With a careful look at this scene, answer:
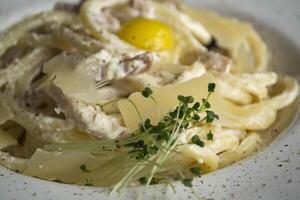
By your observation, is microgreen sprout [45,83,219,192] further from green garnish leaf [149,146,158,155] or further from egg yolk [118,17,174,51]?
egg yolk [118,17,174,51]

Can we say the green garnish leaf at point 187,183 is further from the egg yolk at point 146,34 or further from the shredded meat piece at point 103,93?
the egg yolk at point 146,34

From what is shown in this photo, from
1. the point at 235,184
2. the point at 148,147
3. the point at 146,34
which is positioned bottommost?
the point at 235,184

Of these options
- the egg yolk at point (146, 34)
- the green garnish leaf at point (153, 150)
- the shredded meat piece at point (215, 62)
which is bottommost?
the green garnish leaf at point (153, 150)

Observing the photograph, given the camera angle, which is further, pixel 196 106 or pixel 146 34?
pixel 146 34

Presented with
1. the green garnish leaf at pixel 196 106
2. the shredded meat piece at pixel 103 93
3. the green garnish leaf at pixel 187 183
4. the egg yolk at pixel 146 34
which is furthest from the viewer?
the egg yolk at pixel 146 34

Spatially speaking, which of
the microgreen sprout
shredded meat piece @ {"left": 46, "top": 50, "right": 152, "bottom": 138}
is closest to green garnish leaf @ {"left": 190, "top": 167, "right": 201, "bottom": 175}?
the microgreen sprout

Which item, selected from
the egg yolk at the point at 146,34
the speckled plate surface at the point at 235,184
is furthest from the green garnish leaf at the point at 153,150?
the egg yolk at the point at 146,34

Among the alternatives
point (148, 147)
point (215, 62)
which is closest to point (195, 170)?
point (148, 147)

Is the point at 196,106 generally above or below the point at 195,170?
above

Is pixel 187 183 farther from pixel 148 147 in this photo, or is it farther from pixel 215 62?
Result: pixel 215 62

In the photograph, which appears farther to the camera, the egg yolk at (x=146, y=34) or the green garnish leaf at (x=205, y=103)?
the egg yolk at (x=146, y=34)
